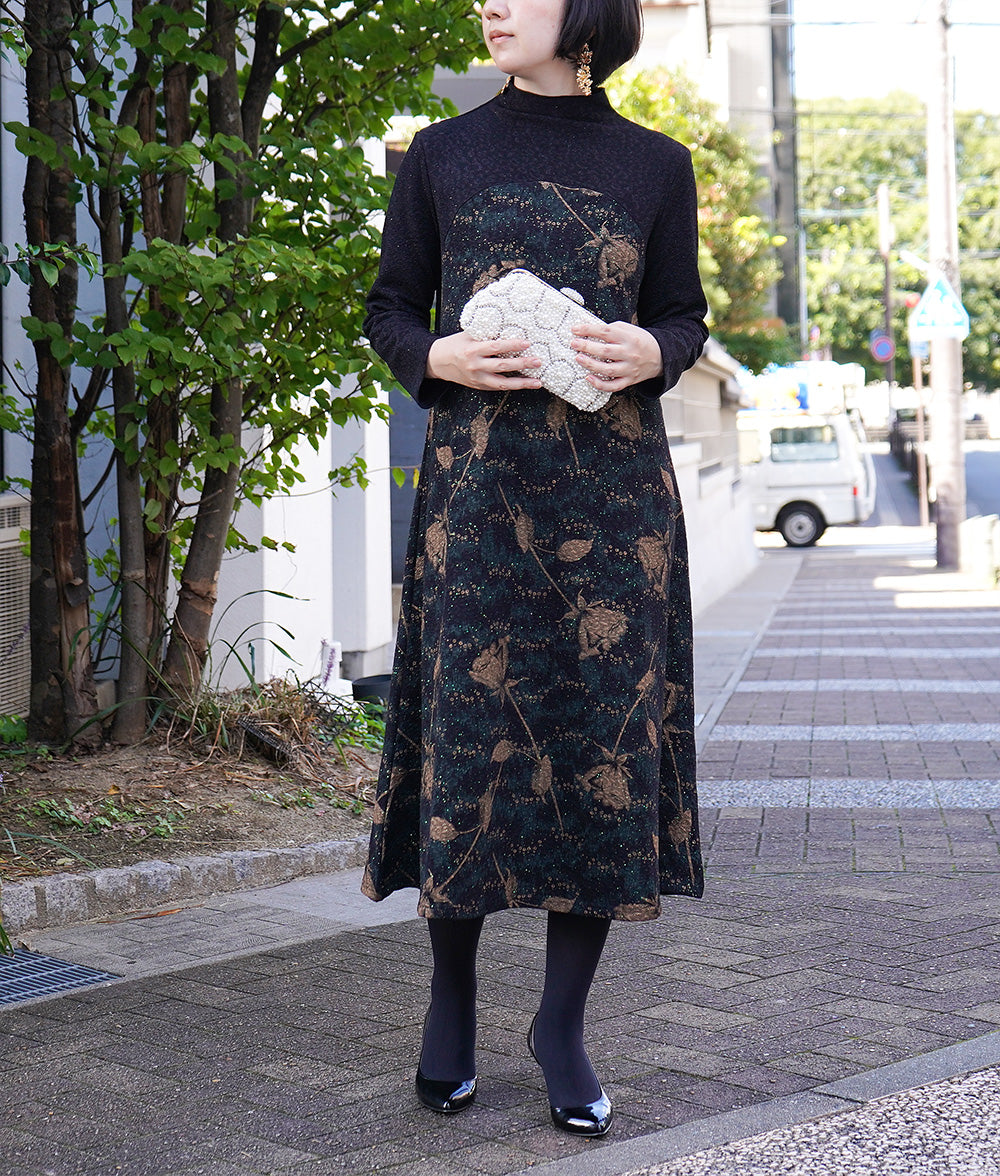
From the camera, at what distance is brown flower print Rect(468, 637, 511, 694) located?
8.61 ft

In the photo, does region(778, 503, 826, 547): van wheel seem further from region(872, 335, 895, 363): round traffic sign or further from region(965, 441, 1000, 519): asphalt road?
region(872, 335, 895, 363): round traffic sign

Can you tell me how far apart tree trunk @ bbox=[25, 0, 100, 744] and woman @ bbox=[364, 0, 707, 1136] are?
2.62m

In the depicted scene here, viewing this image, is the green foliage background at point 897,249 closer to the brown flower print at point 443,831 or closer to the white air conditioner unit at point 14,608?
the white air conditioner unit at point 14,608

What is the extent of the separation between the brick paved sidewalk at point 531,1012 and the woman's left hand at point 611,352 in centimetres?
133

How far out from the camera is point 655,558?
2701 mm

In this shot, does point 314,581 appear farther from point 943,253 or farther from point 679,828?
point 943,253

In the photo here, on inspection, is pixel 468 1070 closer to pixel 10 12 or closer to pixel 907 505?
Answer: pixel 10 12

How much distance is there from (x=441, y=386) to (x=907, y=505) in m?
36.6

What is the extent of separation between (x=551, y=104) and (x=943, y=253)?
55.6ft

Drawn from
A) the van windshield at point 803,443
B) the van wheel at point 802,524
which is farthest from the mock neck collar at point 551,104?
the van wheel at point 802,524

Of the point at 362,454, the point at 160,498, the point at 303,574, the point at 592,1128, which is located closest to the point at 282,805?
the point at 160,498

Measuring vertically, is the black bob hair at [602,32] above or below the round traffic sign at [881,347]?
below

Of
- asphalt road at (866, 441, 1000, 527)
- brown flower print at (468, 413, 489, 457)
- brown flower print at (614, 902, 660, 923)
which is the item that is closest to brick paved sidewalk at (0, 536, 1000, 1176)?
brown flower print at (614, 902, 660, 923)

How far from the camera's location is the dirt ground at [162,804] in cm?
448
